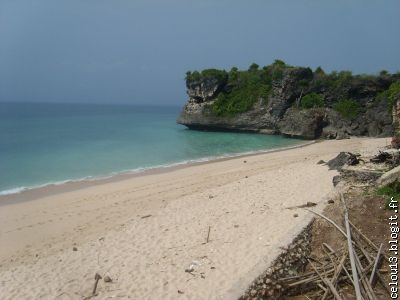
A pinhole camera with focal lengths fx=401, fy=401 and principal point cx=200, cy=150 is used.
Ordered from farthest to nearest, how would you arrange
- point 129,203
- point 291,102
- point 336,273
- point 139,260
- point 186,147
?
point 291,102 → point 186,147 → point 129,203 → point 139,260 → point 336,273

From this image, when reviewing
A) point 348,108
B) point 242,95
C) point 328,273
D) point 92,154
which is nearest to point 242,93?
point 242,95

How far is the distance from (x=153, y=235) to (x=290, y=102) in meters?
40.2

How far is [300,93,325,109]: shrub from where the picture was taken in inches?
1810

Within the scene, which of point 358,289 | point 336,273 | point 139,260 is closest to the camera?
point 358,289

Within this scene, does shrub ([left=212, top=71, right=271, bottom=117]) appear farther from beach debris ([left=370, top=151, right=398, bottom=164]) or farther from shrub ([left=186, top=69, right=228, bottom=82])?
beach debris ([left=370, top=151, right=398, bottom=164])

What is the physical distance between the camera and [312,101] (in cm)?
4628

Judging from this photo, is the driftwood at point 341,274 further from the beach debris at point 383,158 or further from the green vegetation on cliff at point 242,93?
the green vegetation on cliff at point 242,93

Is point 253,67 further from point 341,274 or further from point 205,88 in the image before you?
point 341,274

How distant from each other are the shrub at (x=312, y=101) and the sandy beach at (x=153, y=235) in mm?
28146

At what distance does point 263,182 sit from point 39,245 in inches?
359

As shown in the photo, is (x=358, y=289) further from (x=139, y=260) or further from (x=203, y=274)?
(x=139, y=260)

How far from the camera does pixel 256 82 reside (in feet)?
170

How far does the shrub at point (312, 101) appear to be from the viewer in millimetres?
45969

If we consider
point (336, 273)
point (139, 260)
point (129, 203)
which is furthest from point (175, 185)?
point (336, 273)
